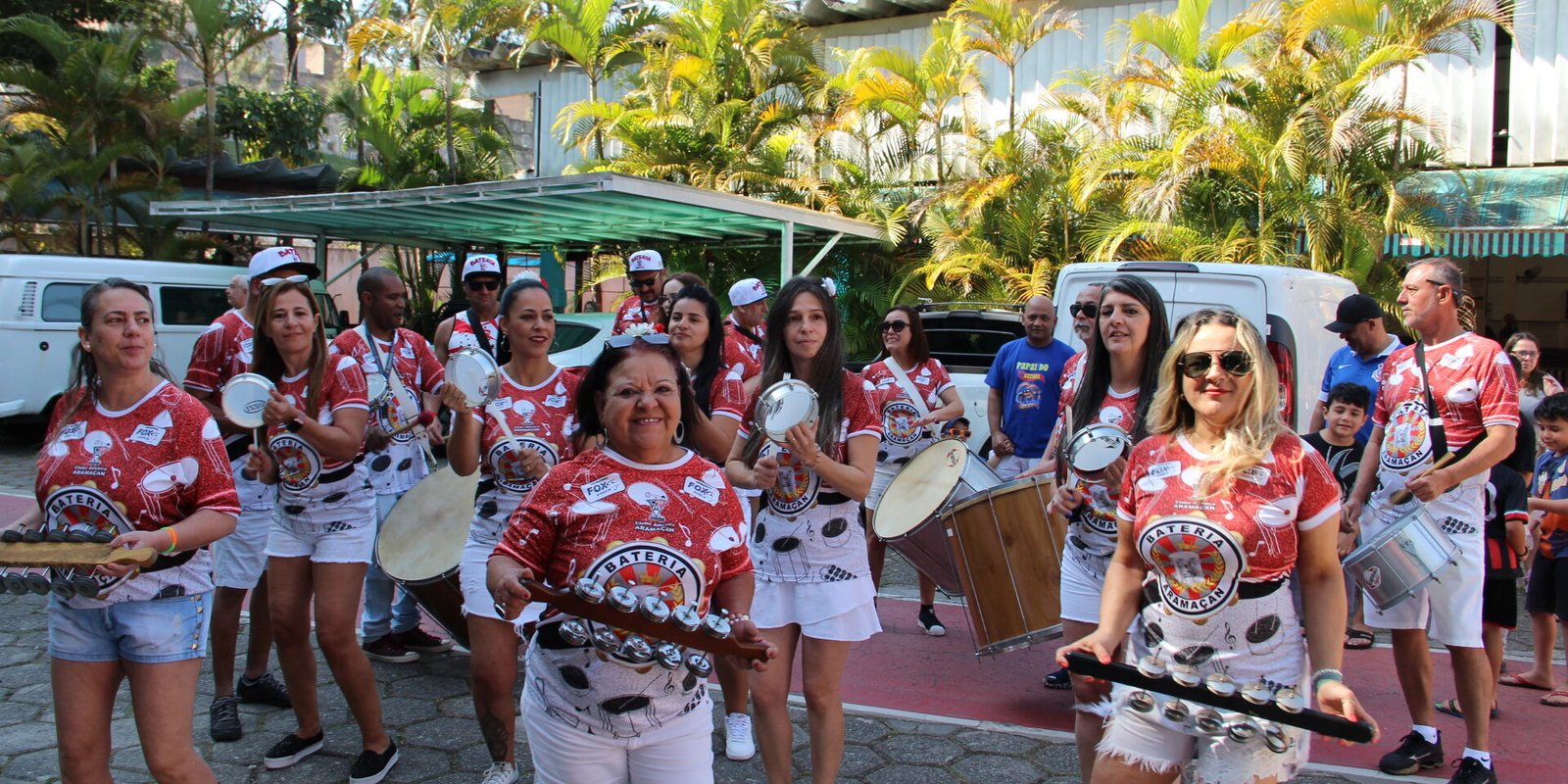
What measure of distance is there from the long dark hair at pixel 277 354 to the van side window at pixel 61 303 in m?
11.5

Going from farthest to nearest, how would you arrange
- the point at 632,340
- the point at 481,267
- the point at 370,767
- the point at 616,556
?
the point at 481,267
the point at 370,767
the point at 632,340
the point at 616,556

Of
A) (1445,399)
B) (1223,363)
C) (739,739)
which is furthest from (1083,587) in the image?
(1445,399)

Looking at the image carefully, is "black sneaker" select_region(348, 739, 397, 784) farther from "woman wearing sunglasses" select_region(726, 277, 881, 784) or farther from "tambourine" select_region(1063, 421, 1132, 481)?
"tambourine" select_region(1063, 421, 1132, 481)

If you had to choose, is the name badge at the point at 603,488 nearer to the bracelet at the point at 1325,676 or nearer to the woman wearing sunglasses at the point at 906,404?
the bracelet at the point at 1325,676

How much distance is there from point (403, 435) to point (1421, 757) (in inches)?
186

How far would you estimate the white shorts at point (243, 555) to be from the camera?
198 inches

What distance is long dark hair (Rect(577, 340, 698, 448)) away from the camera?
3.05 m

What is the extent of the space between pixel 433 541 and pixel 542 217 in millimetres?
10292

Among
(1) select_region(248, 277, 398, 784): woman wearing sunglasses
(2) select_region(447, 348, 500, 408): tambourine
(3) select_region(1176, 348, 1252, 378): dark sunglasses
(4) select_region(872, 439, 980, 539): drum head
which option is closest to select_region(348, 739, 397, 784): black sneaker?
(1) select_region(248, 277, 398, 784): woman wearing sunglasses

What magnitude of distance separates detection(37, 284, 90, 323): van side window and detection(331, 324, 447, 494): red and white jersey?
1038 centimetres

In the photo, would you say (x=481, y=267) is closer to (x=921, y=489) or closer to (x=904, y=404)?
(x=904, y=404)

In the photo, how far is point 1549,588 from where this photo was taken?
5.78m

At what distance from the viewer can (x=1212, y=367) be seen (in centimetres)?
294

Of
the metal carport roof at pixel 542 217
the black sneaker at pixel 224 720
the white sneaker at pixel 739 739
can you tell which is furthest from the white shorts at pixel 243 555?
the metal carport roof at pixel 542 217
